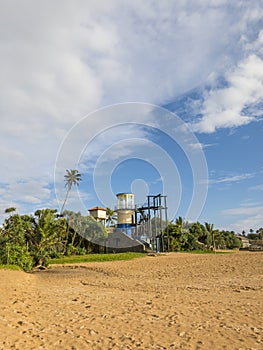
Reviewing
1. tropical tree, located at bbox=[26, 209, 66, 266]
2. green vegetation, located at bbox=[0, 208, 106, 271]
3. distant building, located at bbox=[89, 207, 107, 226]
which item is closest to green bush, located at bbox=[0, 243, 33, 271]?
green vegetation, located at bbox=[0, 208, 106, 271]

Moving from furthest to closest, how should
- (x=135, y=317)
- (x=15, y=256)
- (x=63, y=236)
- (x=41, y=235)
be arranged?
(x=63, y=236) → (x=41, y=235) → (x=15, y=256) → (x=135, y=317)

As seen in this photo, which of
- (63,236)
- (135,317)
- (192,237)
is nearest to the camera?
(135,317)

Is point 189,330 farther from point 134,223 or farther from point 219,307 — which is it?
point 134,223

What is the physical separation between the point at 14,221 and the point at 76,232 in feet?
50.3

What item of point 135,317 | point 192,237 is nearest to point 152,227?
point 192,237

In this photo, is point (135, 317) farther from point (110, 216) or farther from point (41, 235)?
point (110, 216)

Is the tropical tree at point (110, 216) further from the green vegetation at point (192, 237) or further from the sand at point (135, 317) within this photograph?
the sand at point (135, 317)

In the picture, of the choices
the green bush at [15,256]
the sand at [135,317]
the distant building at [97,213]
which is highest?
the distant building at [97,213]

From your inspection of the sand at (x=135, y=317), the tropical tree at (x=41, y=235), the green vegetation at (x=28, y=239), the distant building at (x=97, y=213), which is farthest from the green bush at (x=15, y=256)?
the distant building at (x=97, y=213)

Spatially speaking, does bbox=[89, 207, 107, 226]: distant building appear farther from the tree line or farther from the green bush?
the green bush

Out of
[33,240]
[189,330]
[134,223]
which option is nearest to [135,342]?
[189,330]

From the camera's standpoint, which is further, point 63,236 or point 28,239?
point 63,236

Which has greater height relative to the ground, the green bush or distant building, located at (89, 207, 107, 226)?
distant building, located at (89, 207, 107, 226)

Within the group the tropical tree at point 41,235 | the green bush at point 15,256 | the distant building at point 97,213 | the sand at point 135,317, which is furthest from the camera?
the distant building at point 97,213
